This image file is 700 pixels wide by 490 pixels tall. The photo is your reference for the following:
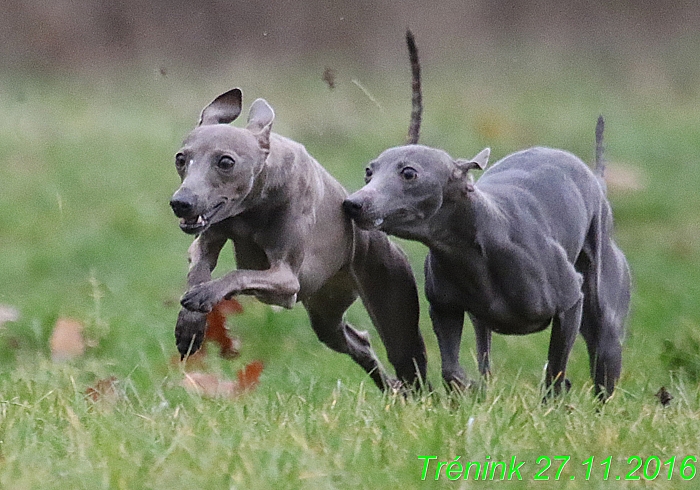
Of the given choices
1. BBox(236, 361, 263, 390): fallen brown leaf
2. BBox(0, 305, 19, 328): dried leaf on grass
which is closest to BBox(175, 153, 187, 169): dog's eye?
BBox(236, 361, 263, 390): fallen brown leaf

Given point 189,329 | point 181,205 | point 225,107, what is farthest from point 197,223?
point 225,107

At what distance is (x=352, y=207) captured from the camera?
14.9 ft

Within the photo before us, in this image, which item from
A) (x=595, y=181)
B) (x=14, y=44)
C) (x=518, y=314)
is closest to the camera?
(x=518, y=314)

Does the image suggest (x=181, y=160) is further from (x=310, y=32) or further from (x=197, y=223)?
(x=310, y=32)

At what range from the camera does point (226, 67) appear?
1527 centimetres

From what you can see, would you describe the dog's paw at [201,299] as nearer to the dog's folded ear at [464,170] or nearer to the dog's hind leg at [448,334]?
the dog's folded ear at [464,170]

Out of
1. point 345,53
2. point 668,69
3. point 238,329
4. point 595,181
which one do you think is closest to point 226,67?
point 345,53

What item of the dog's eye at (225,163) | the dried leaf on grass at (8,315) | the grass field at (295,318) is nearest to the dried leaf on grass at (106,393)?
the grass field at (295,318)

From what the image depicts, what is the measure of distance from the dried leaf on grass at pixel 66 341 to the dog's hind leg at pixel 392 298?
1.59 m

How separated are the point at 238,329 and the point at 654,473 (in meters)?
3.67

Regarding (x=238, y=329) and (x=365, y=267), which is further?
(x=238, y=329)

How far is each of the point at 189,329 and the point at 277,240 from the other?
1.37ft

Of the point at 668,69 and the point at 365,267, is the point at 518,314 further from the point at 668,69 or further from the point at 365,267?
the point at 668,69

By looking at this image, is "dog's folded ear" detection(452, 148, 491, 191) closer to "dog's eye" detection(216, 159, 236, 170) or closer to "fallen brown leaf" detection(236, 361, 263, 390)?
"dog's eye" detection(216, 159, 236, 170)
